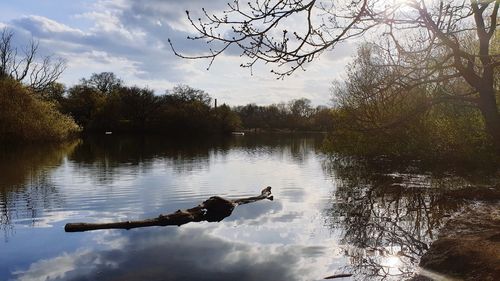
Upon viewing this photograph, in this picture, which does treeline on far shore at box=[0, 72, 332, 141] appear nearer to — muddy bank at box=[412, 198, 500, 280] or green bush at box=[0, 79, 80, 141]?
green bush at box=[0, 79, 80, 141]

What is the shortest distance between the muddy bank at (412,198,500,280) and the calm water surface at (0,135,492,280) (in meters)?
0.45

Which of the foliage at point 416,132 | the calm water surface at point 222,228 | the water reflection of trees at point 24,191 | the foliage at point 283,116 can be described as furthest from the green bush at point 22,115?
the foliage at point 283,116

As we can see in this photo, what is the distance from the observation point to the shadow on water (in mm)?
8898

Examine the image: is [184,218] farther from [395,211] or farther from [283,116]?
[283,116]

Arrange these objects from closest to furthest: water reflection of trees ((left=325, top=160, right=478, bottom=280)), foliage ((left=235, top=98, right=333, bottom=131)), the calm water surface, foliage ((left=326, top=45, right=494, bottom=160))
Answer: the calm water surface → water reflection of trees ((left=325, top=160, right=478, bottom=280)) → foliage ((left=326, top=45, right=494, bottom=160)) → foliage ((left=235, top=98, right=333, bottom=131))

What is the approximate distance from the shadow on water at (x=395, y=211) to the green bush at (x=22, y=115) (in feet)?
94.6

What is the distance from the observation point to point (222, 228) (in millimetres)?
11922

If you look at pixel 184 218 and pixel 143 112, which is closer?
pixel 184 218

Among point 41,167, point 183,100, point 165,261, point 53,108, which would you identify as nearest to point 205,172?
point 41,167

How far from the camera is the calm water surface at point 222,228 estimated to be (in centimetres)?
855

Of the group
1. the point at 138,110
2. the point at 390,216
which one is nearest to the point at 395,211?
the point at 390,216

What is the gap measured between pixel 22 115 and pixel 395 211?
35.8 meters

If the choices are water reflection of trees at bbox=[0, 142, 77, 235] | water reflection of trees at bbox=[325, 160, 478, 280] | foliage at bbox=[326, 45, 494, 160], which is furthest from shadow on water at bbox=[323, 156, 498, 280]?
water reflection of trees at bbox=[0, 142, 77, 235]

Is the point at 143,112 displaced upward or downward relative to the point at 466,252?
upward
